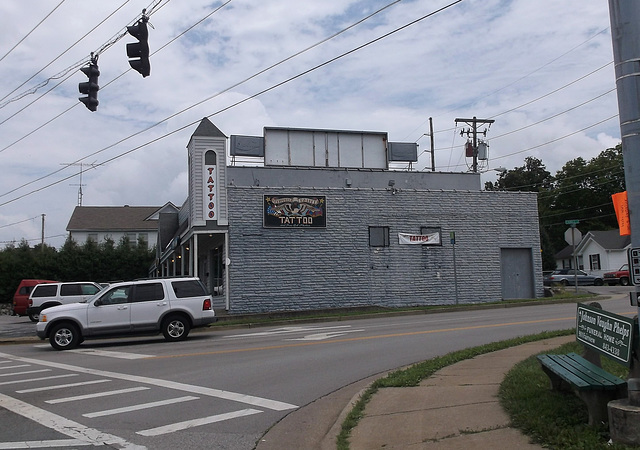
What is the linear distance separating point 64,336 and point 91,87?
696 centimetres

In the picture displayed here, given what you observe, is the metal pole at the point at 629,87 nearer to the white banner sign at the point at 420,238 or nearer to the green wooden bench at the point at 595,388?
the green wooden bench at the point at 595,388

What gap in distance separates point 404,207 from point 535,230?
6.76m

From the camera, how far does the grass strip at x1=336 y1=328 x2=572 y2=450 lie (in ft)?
23.8

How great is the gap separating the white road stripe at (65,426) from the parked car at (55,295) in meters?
21.2

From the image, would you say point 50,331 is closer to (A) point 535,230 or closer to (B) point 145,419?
(B) point 145,419

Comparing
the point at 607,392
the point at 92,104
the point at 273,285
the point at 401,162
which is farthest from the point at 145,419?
the point at 401,162

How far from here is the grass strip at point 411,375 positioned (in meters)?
7.25

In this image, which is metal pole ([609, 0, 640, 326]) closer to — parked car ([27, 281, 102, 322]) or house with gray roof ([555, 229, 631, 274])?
parked car ([27, 281, 102, 322])

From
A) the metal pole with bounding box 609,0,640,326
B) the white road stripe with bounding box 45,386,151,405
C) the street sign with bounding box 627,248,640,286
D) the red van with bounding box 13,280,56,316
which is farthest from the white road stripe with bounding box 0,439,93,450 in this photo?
the red van with bounding box 13,280,56,316

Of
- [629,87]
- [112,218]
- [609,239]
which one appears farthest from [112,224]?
[629,87]

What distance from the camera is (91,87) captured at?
1456 centimetres

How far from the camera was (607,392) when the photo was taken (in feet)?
19.3

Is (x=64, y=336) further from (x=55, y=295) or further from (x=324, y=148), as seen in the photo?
(x=324, y=148)

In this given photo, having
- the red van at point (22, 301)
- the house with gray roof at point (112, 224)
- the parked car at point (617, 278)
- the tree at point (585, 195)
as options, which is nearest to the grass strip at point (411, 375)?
the red van at point (22, 301)
